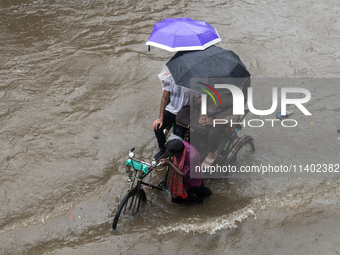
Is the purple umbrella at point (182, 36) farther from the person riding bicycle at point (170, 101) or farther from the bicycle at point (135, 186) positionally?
the bicycle at point (135, 186)

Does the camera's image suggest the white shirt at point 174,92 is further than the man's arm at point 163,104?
No

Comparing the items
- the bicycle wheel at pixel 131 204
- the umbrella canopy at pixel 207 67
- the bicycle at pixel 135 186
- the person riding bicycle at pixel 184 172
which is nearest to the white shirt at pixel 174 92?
the umbrella canopy at pixel 207 67

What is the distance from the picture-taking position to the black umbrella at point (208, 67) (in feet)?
11.7

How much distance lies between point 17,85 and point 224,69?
476cm

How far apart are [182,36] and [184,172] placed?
1841mm

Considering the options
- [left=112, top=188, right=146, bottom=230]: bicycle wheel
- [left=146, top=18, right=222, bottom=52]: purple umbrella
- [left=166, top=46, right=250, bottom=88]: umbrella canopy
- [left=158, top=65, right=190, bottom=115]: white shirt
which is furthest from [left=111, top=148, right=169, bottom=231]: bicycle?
[left=146, top=18, right=222, bottom=52]: purple umbrella

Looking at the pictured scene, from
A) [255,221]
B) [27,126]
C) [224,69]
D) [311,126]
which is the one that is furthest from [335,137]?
[27,126]

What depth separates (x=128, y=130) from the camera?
17.8 ft

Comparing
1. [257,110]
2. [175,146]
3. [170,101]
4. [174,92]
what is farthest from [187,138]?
[257,110]

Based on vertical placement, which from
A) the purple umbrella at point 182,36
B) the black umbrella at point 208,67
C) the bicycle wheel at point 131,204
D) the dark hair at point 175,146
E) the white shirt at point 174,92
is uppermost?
the purple umbrella at point 182,36

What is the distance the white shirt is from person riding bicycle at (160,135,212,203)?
572 mm

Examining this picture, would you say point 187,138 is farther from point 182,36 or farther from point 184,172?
point 182,36

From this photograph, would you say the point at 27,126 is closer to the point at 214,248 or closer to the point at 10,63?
the point at 10,63

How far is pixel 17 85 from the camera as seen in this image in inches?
243
